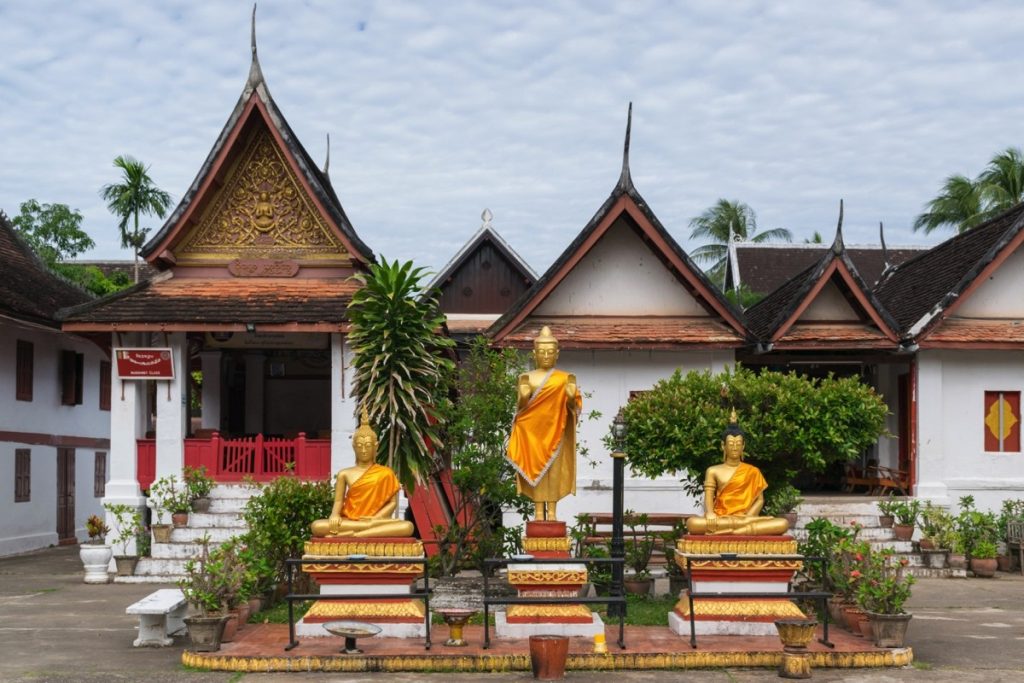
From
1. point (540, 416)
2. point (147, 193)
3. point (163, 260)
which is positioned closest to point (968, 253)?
point (540, 416)

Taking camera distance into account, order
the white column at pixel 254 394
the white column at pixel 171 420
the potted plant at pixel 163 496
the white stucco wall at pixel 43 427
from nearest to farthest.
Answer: the potted plant at pixel 163 496, the white column at pixel 171 420, the white stucco wall at pixel 43 427, the white column at pixel 254 394

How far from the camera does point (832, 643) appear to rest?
1082 centimetres

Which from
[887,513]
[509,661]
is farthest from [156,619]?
[887,513]

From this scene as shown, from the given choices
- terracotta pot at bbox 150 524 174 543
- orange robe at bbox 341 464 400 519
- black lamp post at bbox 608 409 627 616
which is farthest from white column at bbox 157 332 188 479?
black lamp post at bbox 608 409 627 616

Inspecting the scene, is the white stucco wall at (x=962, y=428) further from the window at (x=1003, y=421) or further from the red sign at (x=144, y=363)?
the red sign at (x=144, y=363)

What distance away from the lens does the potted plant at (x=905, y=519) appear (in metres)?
17.7

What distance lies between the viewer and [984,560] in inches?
672

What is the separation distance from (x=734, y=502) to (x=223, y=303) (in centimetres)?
974

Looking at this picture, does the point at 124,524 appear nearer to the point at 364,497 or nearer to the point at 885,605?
the point at 364,497

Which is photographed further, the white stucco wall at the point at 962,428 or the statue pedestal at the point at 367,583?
the white stucco wall at the point at 962,428

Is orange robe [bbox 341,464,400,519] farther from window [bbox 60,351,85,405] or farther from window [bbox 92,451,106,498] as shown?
window [bbox 92,451,106,498]

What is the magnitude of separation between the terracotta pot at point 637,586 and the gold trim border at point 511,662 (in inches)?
159

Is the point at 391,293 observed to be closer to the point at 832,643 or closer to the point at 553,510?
the point at 553,510

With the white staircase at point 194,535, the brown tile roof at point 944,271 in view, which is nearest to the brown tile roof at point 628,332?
the brown tile roof at point 944,271
